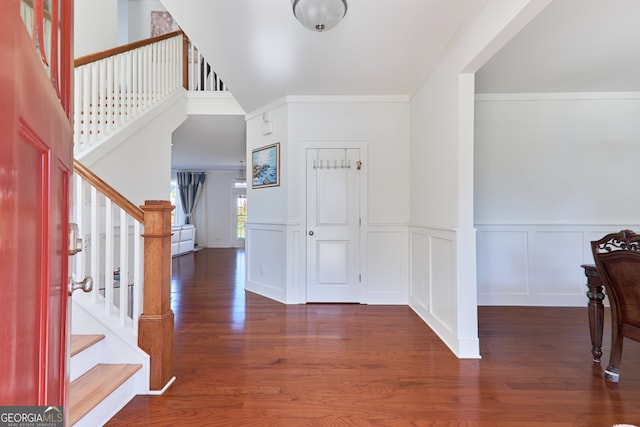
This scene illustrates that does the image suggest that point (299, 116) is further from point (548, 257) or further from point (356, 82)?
point (548, 257)

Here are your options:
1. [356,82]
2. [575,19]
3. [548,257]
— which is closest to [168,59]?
[356,82]

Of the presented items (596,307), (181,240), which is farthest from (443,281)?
(181,240)

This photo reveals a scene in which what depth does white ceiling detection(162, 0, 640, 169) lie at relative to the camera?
208cm

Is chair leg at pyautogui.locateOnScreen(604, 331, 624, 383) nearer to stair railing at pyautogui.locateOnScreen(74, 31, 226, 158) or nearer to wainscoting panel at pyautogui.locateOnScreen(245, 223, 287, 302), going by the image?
wainscoting panel at pyautogui.locateOnScreen(245, 223, 287, 302)

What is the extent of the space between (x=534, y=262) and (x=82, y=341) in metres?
4.15

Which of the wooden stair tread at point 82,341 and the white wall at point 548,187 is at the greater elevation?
the white wall at point 548,187

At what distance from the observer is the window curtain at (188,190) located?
986 centimetres

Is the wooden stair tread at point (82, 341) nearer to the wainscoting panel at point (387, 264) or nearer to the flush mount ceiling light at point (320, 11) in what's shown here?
the flush mount ceiling light at point (320, 11)

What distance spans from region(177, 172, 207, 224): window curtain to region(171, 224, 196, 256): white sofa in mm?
1500

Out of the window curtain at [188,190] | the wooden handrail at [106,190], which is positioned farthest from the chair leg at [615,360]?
the window curtain at [188,190]

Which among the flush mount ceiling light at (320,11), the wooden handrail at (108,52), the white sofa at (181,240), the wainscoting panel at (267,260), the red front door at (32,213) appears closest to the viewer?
the red front door at (32,213)

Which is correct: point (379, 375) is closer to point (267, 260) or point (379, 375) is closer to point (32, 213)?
point (32, 213)

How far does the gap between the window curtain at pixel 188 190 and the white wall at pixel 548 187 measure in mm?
8718

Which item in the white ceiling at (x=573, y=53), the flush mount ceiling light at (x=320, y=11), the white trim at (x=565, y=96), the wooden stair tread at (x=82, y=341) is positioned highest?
the white ceiling at (x=573, y=53)
